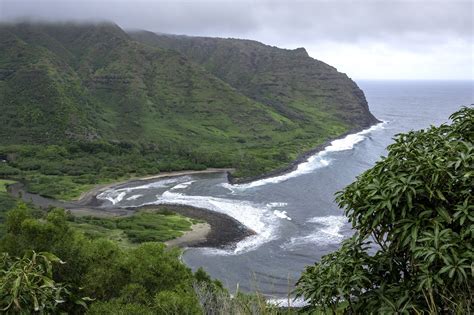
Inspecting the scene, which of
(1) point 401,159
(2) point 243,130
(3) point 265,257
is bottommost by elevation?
(3) point 265,257

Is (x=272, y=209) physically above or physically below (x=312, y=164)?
below

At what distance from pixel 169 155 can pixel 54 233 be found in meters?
135

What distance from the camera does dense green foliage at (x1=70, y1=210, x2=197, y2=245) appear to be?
80.7 meters

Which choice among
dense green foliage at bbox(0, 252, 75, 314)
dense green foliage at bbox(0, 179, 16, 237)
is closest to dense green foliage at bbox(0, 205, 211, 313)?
dense green foliage at bbox(0, 252, 75, 314)

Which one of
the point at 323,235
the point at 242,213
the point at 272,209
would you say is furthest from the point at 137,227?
the point at 323,235

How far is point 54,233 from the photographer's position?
2280cm

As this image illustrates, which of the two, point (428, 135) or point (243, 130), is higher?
point (428, 135)

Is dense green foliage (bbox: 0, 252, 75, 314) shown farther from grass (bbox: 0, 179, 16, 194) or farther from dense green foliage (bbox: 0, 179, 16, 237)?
grass (bbox: 0, 179, 16, 194)

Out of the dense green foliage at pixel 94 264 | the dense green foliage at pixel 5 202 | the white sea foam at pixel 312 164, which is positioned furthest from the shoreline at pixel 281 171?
A: the dense green foliage at pixel 94 264

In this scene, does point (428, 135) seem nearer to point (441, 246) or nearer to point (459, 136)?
point (459, 136)

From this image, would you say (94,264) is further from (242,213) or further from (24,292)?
(242,213)

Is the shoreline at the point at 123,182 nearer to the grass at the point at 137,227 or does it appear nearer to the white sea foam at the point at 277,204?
the grass at the point at 137,227

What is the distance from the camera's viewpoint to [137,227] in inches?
3371

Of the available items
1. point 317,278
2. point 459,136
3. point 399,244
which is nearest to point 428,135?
point 459,136
